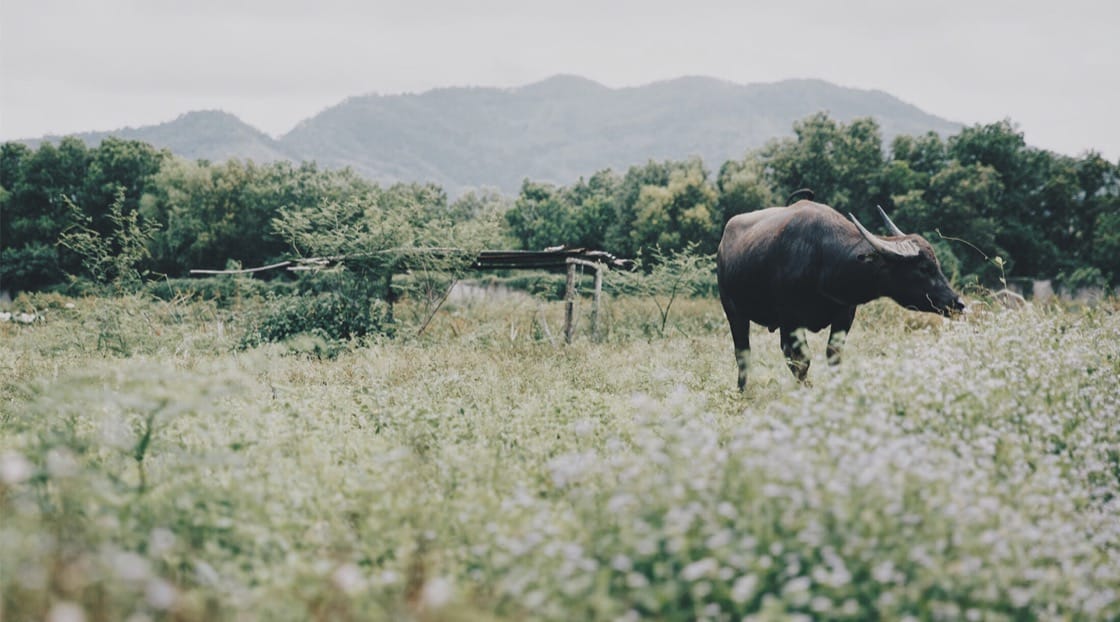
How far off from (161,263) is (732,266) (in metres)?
49.9

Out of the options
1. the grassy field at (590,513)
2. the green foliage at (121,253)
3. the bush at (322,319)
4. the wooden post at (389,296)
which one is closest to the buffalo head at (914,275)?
the grassy field at (590,513)

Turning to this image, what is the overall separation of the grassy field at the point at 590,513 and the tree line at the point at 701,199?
3032 cm

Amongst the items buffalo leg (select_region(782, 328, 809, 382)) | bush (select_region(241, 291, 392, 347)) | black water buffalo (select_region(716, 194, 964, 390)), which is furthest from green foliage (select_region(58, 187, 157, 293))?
buffalo leg (select_region(782, 328, 809, 382))

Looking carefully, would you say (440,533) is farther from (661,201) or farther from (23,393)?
(661,201)

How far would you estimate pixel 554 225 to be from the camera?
61.2m

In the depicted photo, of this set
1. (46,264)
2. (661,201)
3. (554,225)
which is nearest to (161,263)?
(46,264)

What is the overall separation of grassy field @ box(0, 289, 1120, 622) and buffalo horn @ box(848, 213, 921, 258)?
3.94 feet

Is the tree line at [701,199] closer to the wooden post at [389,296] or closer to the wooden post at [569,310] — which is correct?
the wooden post at [569,310]

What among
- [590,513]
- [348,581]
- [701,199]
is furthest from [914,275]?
[701,199]

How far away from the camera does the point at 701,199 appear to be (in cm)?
4925

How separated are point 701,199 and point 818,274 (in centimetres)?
4273

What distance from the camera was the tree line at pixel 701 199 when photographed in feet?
132

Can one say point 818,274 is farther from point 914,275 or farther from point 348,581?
point 348,581

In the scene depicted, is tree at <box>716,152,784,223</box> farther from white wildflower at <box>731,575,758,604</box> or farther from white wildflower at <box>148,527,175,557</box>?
white wildflower at <box>148,527,175,557</box>
